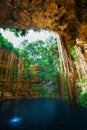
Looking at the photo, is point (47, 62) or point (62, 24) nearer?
point (62, 24)

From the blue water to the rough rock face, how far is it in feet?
11.3

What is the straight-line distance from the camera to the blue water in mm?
7297

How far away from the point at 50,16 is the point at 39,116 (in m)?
6.03

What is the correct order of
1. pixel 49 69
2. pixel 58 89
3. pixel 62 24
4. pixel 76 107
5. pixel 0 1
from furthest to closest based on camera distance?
pixel 49 69, pixel 58 89, pixel 76 107, pixel 62 24, pixel 0 1

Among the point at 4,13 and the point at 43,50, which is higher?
the point at 43,50

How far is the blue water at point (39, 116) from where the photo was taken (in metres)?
7.30

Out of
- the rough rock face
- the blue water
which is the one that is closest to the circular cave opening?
the blue water

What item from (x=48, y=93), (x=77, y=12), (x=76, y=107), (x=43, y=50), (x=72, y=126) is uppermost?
(x=43, y=50)

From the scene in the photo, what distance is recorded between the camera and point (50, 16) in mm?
5680

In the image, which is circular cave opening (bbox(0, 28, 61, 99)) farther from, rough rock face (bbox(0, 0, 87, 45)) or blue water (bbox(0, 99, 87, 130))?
rough rock face (bbox(0, 0, 87, 45))

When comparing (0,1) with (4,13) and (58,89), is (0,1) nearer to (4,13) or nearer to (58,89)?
(4,13)

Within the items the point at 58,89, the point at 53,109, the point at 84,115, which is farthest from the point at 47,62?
the point at 84,115

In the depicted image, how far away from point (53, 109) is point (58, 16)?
7.66m

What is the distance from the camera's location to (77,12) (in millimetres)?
5176
